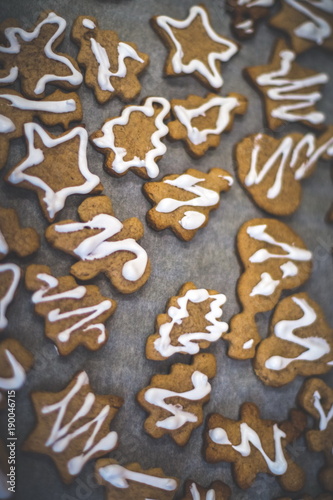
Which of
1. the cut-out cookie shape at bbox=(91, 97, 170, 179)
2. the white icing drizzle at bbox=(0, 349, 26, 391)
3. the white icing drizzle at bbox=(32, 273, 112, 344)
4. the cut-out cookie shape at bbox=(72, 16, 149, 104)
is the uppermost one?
the cut-out cookie shape at bbox=(72, 16, 149, 104)

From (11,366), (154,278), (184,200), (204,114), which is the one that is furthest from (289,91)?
(11,366)

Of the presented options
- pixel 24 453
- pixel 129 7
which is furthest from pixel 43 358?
pixel 129 7

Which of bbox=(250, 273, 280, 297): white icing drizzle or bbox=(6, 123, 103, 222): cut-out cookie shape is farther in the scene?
bbox=(250, 273, 280, 297): white icing drizzle

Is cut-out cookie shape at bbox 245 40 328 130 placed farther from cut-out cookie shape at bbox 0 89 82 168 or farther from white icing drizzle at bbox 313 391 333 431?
white icing drizzle at bbox 313 391 333 431

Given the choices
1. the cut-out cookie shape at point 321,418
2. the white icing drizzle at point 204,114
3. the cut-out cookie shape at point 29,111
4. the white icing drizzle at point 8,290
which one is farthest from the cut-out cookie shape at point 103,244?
the cut-out cookie shape at point 321,418

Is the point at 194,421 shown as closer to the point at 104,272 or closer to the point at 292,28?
the point at 104,272

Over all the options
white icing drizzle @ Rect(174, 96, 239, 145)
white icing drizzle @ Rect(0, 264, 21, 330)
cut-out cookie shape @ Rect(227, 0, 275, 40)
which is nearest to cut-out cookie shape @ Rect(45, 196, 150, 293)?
white icing drizzle @ Rect(0, 264, 21, 330)
